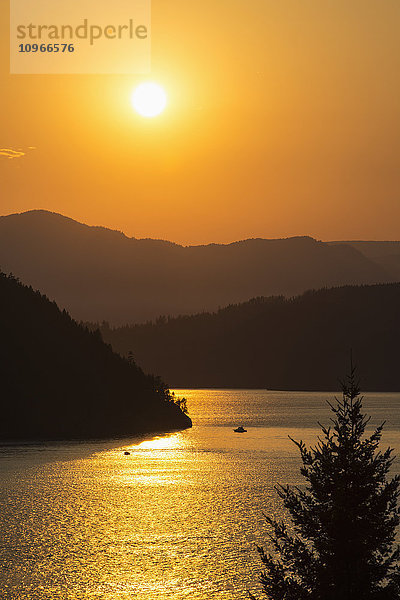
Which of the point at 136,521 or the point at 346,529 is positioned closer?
the point at 346,529

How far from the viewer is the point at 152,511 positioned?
285 ft

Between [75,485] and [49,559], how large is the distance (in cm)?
4970

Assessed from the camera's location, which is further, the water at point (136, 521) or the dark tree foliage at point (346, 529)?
the water at point (136, 521)

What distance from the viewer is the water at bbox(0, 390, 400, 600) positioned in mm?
53812

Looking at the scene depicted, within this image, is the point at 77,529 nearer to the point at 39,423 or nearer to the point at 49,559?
the point at 49,559

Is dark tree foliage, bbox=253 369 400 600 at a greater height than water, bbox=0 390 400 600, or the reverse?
dark tree foliage, bbox=253 369 400 600

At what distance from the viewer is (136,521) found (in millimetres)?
80438

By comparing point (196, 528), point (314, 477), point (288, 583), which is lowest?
point (196, 528)

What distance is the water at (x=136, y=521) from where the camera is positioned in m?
53.8

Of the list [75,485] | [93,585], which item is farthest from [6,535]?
[75,485]

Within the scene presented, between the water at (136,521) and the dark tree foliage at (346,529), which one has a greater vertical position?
the dark tree foliage at (346,529)

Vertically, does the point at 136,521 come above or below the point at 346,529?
below

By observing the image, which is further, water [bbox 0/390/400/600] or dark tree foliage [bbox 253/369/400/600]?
water [bbox 0/390/400/600]

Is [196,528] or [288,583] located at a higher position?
[288,583]
